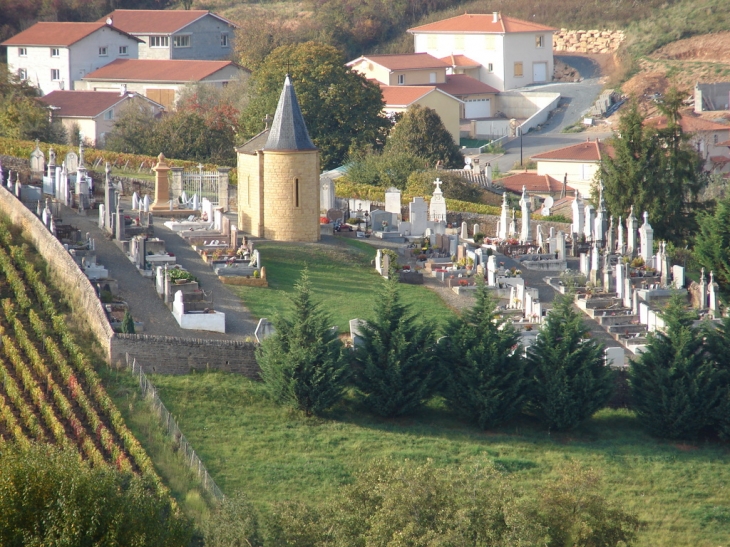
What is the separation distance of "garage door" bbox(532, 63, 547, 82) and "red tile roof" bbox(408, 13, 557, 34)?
6.93 feet

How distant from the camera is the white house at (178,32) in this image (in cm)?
7531

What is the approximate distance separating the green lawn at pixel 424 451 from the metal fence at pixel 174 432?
323mm

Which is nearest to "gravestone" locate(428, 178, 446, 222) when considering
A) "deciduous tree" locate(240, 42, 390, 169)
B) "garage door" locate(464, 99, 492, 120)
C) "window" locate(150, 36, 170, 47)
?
"deciduous tree" locate(240, 42, 390, 169)

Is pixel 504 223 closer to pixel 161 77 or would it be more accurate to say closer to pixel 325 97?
pixel 325 97

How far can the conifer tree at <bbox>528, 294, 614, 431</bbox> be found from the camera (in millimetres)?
26797

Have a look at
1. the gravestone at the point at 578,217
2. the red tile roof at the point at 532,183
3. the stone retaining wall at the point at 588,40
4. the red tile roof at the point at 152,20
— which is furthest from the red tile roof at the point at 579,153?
the stone retaining wall at the point at 588,40


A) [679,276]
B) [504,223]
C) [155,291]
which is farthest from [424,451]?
[504,223]

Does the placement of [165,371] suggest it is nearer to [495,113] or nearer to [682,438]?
[682,438]

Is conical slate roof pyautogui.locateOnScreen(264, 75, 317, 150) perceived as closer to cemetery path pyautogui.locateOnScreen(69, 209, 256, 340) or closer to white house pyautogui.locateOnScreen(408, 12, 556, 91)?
cemetery path pyautogui.locateOnScreen(69, 209, 256, 340)

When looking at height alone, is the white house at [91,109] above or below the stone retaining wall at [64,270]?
above

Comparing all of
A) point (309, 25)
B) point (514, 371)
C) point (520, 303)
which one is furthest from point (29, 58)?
point (514, 371)

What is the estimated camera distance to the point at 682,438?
2717cm

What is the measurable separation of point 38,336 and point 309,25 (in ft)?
190

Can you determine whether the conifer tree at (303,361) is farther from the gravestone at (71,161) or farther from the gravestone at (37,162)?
the gravestone at (71,161)
